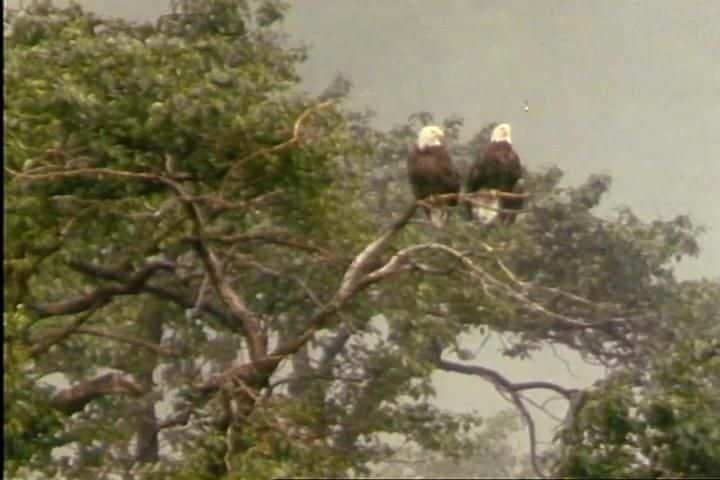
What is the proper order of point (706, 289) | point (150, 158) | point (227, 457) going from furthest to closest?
point (706, 289)
point (150, 158)
point (227, 457)

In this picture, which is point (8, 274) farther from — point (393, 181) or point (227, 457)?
point (393, 181)

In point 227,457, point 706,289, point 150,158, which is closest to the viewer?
point 227,457

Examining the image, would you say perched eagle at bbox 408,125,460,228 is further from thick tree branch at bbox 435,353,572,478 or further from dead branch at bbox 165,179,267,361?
dead branch at bbox 165,179,267,361

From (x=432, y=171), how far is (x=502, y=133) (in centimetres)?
15

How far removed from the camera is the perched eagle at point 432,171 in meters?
1.87

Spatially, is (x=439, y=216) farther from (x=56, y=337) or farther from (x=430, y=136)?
(x=56, y=337)

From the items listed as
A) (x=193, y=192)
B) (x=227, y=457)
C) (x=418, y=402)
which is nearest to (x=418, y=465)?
(x=418, y=402)

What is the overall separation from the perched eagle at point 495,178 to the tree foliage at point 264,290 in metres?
0.04

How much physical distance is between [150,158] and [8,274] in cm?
28

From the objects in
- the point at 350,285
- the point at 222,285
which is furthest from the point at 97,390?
the point at 350,285

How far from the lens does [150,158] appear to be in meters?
1.83

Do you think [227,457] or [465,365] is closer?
[227,457]

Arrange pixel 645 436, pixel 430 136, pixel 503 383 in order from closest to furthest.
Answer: pixel 645 436, pixel 503 383, pixel 430 136

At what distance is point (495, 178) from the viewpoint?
6.28 ft
